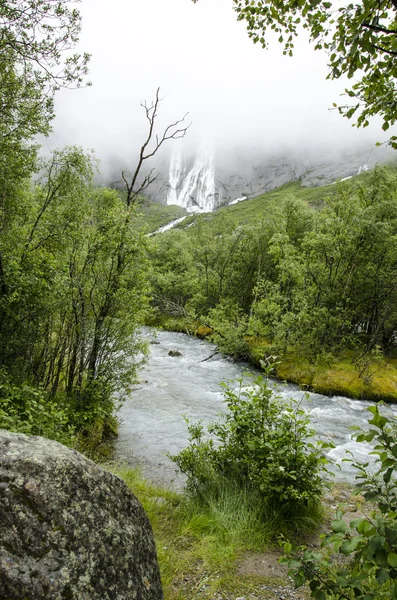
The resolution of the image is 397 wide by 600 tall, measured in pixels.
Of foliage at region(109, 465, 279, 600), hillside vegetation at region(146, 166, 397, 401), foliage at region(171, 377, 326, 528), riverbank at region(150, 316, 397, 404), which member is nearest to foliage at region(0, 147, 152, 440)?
foliage at region(109, 465, 279, 600)

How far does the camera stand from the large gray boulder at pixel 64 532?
2400 mm

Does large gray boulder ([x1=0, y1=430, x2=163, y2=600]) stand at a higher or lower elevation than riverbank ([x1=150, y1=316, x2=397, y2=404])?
higher

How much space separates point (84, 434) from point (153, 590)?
9.55 metres

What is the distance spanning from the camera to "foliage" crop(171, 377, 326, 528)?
252 inches

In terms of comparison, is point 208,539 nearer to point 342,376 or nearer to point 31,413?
point 31,413

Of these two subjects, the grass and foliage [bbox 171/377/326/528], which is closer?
the grass

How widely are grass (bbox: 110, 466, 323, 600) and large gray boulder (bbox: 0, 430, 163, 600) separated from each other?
5.11 ft

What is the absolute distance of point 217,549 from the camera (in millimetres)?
5480

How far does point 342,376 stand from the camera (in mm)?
23328

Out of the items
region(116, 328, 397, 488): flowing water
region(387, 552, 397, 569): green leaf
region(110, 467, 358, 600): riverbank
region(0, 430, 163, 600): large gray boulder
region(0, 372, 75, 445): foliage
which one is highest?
region(387, 552, 397, 569): green leaf

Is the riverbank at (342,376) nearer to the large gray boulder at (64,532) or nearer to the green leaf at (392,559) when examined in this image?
the large gray boulder at (64,532)

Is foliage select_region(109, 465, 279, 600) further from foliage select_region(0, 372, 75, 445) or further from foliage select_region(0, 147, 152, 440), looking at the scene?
foliage select_region(0, 147, 152, 440)

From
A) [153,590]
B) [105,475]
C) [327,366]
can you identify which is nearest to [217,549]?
[153,590]

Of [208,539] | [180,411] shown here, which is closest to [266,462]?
[208,539]
